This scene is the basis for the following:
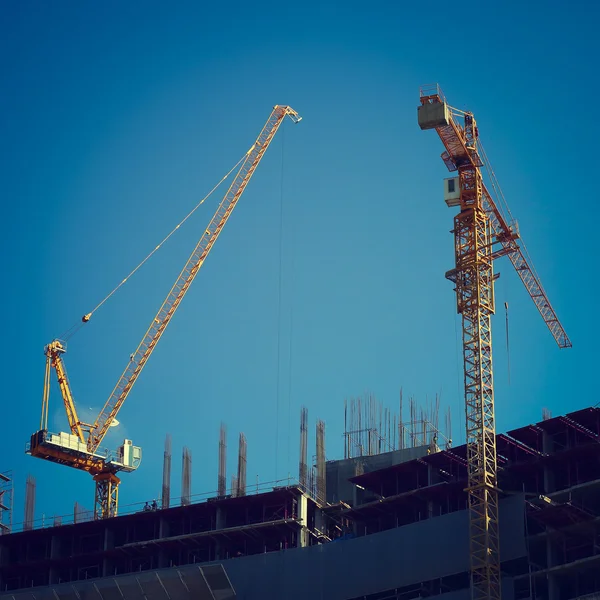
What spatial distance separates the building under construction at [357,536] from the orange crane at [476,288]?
6.12 ft

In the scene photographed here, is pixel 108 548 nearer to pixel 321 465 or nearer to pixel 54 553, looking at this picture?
pixel 54 553

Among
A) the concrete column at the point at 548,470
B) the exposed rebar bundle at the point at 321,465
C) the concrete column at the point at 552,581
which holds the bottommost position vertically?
the concrete column at the point at 552,581

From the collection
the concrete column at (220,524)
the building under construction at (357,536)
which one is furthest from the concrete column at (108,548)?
the concrete column at (220,524)

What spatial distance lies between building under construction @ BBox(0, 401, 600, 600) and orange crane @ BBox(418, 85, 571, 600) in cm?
186

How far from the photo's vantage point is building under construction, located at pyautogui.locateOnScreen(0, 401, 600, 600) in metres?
89.8

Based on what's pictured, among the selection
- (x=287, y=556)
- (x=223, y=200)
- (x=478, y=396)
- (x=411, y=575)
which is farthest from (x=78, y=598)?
(x=223, y=200)

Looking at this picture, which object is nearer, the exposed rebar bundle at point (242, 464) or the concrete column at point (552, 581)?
the concrete column at point (552, 581)

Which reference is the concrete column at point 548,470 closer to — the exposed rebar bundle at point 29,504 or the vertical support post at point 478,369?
the vertical support post at point 478,369

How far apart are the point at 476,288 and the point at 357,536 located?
19.9 m

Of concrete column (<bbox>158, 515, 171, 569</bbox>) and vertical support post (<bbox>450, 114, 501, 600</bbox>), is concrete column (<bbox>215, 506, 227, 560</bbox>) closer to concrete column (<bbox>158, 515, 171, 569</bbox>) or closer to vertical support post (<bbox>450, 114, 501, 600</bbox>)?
concrete column (<bbox>158, 515, 171, 569</bbox>)

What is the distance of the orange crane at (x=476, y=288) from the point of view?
90.4m

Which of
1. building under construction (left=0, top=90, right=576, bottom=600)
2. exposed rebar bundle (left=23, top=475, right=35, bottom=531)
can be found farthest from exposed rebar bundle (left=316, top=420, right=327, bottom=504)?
exposed rebar bundle (left=23, top=475, right=35, bottom=531)

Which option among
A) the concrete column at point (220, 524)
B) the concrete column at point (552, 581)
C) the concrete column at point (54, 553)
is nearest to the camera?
the concrete column at point (552, 581)

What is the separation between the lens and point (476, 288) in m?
98.3
